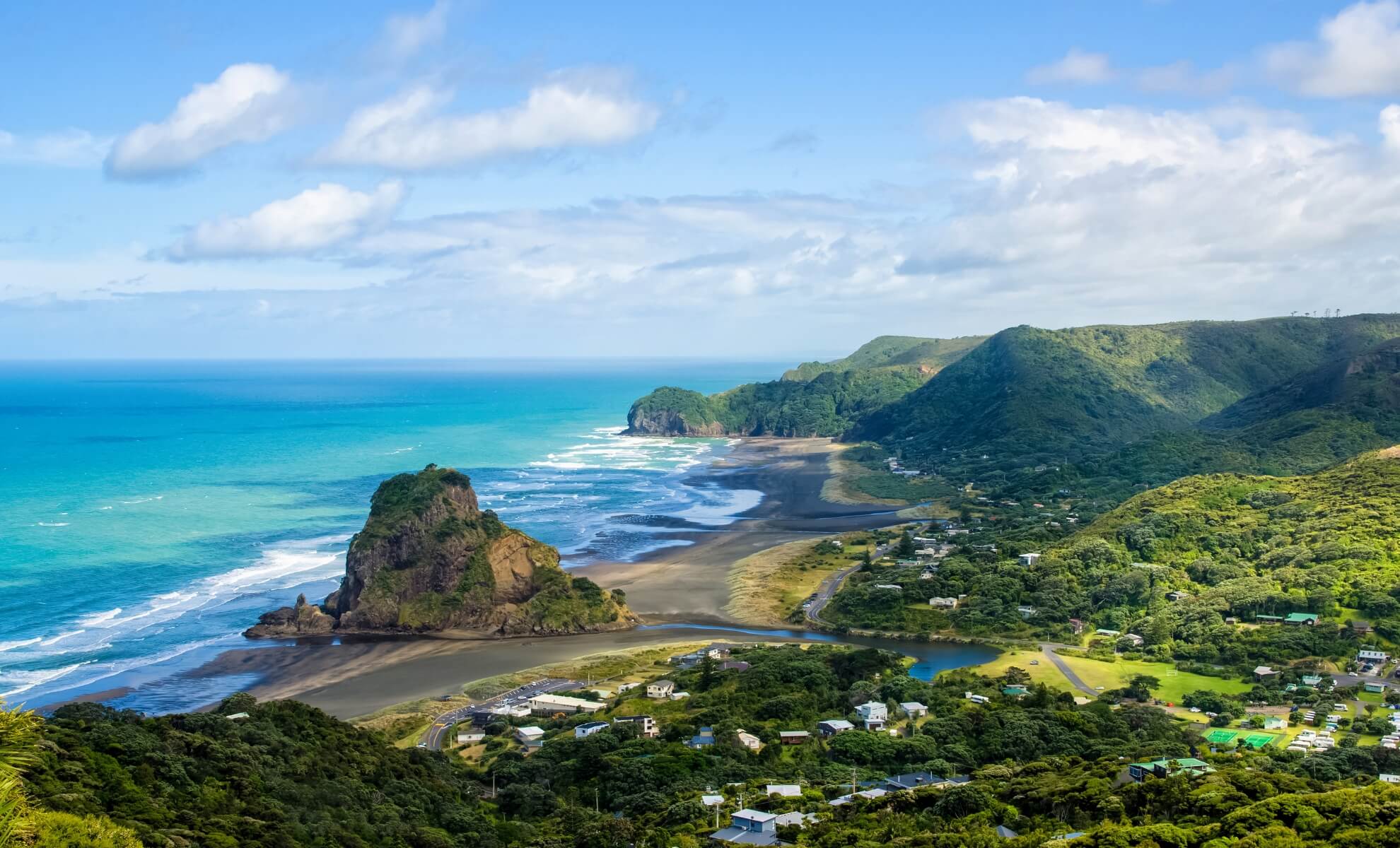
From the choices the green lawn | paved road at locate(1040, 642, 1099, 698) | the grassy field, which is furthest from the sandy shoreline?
the green lawn

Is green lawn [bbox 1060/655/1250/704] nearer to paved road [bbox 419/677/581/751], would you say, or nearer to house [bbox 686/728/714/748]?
house [bbox 686/728/714/748]

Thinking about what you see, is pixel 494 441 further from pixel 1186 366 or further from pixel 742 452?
pixel 1186 366

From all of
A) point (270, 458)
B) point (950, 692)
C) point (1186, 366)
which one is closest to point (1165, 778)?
point (950, 692)

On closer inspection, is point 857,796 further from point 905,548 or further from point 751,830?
point 905,548

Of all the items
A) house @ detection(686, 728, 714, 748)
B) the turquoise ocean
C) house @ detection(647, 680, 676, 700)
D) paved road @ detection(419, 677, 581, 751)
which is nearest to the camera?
house @ detection(686, 728, 714, 748)

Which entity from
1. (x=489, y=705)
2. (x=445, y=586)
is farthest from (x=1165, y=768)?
(x=445, y=586)

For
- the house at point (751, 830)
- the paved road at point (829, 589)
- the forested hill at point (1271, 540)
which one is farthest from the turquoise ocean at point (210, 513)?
the forested hill at point (1271, 540)

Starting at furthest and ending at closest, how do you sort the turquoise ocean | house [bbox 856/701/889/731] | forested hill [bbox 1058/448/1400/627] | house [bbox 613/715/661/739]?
the turquoise ocean, forested hill [bbox 1058/448/1400/627], house [bbox 856/701/889/731], house [bbox 613/715/661/739]
